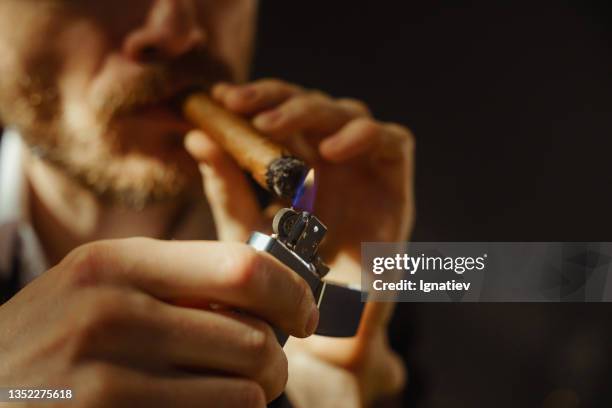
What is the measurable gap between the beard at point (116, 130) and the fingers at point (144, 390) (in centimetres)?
47

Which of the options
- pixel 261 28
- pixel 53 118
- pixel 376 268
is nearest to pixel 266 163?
pixel 376 268

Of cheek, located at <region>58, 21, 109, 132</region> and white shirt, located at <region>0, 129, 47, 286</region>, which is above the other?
cheek, located at <region>58, 21, 109, 132</region>

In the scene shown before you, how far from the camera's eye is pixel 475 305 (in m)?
0.82

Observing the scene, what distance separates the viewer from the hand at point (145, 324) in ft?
1.08

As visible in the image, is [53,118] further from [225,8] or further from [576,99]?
[576,99]

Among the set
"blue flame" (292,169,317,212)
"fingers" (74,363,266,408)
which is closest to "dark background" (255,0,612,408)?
"blue flame" (292,169,317,212)

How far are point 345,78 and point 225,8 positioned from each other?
0.88 ft

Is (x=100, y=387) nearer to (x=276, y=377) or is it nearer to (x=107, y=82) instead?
A: (x=276, y=377)

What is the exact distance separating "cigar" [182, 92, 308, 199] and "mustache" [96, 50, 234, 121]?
31 mm

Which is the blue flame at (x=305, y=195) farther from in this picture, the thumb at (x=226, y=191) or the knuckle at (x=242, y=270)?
the thumb at (x=226, y=191)

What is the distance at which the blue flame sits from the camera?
1.35 ft

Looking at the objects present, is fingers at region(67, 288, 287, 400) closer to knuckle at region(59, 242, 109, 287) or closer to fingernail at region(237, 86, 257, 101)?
knuckle at region(59, 242, 109, 287)

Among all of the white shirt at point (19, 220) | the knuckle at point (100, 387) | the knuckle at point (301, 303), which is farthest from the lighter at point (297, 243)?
the white shirt at point (19, 220)

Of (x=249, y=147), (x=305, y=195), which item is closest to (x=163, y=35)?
(x=249, y=147)
